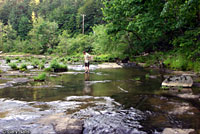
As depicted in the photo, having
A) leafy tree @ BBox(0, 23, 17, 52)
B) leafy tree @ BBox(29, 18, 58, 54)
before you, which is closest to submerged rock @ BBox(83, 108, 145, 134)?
leafy tree @ BBox(29, 18, 58, 54)

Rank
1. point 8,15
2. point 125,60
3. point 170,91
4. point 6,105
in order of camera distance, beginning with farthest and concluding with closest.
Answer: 1. point 8,15
2. point 125,60
3. point 170,91
4. point 6,105

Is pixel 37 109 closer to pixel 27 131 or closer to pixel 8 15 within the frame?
pixel 27 131

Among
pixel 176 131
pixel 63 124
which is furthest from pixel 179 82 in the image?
pixel 63 124

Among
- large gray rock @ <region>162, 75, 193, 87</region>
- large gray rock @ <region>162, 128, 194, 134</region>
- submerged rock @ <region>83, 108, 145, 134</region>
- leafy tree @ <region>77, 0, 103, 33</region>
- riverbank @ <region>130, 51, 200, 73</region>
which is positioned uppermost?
leafy tree @ <region>77, 0, 103, 33</region>

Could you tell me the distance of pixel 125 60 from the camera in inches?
1150

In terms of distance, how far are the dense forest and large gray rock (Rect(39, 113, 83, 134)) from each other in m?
5.54

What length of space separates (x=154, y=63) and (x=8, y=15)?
331 ft

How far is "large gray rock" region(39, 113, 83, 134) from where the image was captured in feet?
14.4

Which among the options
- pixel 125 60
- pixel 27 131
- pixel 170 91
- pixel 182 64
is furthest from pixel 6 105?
pixel 125 60

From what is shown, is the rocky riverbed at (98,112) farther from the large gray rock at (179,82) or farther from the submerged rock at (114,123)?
the large gray rock at (179,82)

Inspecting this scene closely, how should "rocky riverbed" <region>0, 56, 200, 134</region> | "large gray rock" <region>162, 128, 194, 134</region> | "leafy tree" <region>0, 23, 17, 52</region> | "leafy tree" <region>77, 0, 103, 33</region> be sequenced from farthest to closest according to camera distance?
"leafy tree" <region>77, 0, 103, 33</region> → "leafy tree" <region>0, 23, 17, 52</region> → "rocky riverbed" <region>0, 56, 200, 134</region> → "large gray rock" <region>162, 128, 194, 134</region>

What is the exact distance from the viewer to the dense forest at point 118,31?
11.9 m

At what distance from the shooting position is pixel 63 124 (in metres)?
4.67

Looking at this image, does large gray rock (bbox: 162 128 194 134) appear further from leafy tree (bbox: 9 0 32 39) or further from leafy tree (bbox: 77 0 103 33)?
leafy tree (bbox: 9 0 32 39)
